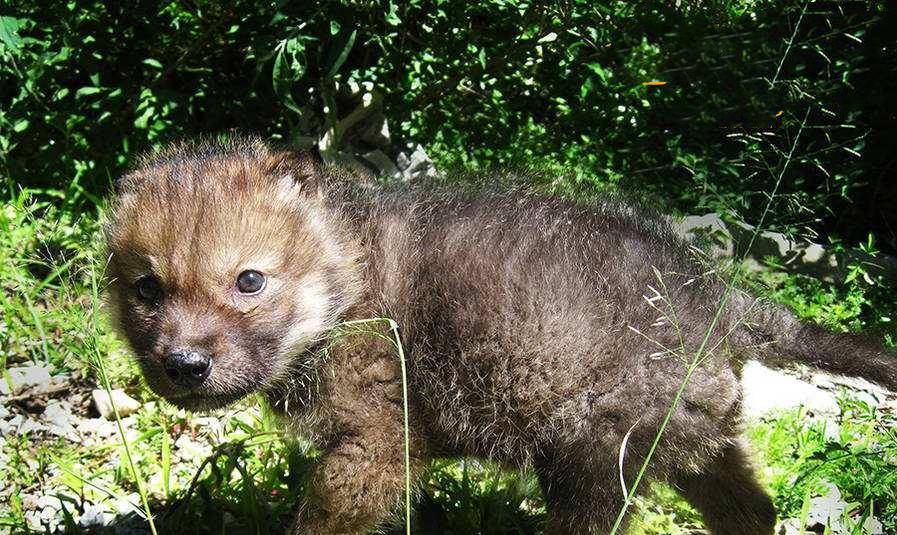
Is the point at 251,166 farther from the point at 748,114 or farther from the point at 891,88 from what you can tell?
the point at 891,88

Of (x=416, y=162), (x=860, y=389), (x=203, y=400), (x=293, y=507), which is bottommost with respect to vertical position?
(x=860, y=389)

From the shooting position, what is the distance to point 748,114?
6.75m

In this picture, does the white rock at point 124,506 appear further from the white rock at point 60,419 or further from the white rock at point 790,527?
the white rock at point 790,527

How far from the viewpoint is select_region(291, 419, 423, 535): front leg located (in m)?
2.95

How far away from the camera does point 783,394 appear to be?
484 cm

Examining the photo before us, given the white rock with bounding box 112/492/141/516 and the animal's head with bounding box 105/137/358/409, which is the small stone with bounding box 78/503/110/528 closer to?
the white rock with bounding box 112/492/141/516

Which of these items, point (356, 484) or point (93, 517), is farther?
point (93, 517)

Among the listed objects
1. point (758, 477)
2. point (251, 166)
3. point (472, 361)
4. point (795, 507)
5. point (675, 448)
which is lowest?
point (795, 507)

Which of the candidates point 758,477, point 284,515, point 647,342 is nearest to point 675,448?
point 647,342

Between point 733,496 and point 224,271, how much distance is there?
7.01 feet

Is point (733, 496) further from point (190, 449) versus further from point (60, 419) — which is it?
point (60, 419)

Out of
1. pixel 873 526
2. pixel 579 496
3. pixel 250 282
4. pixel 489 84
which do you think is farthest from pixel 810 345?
pixel 489 84

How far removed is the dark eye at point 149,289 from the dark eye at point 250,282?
0.93 feet

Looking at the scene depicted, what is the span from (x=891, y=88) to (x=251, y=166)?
17.6 ft
